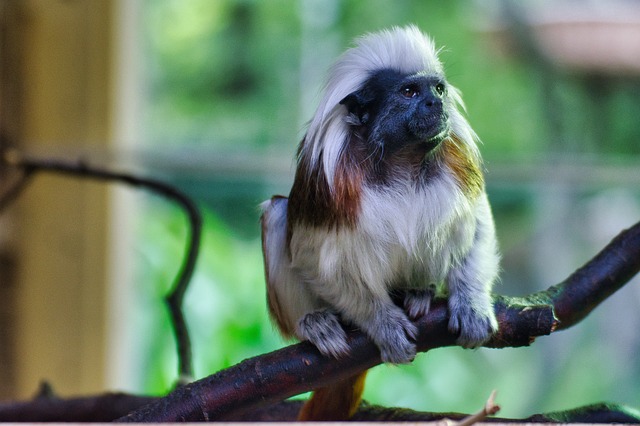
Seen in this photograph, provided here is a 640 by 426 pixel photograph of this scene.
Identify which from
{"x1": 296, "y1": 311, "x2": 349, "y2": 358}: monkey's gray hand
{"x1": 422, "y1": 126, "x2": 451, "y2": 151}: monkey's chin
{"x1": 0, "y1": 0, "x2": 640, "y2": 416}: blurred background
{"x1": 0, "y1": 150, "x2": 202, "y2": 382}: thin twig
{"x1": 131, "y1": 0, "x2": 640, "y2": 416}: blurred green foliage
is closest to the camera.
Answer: {"x1": 296, "y1": 311, "x2": 349, "y2": 358}: monkey's gray hand

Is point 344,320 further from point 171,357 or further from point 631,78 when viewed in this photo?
point 631,78

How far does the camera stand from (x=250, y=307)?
5305mm

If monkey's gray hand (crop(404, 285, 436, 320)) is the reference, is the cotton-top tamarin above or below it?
above

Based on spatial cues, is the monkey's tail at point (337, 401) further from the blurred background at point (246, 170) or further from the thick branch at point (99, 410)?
the blurred background at point (246, 170)

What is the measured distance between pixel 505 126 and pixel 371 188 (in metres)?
3.40

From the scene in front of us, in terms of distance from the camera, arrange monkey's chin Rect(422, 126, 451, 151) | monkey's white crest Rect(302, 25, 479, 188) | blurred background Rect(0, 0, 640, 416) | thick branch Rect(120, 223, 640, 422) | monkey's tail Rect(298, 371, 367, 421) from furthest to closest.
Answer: blurred background Rect(0, 0, 640, 416) → monkey's tail Rect(298, 371, 367, 421) → monkey's white crest Rect(302, 25, 479, 188) → monkey's chin Rect(422, 126, 451, 151) → thick branch Rect(120, 223, 640, 422)

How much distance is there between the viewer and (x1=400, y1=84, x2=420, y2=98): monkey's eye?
2.16 meters

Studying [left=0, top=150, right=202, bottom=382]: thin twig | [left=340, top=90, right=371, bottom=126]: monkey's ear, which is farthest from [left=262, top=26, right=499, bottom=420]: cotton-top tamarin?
[left=0, top=150, right=202, bottom=382]: thin twig

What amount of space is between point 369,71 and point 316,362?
2.70 feet

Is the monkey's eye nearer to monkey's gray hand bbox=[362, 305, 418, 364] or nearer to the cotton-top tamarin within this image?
the cotton-top tamarin

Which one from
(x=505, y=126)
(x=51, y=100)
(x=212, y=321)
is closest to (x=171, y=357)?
(x=212, y=321)

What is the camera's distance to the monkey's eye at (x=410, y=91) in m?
2.16

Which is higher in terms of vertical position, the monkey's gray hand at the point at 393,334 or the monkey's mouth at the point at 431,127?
the monkey's mouth at the point at 431,127

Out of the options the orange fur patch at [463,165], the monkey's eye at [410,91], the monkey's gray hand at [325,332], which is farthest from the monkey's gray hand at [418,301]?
the monkey's eye at [410,91]
